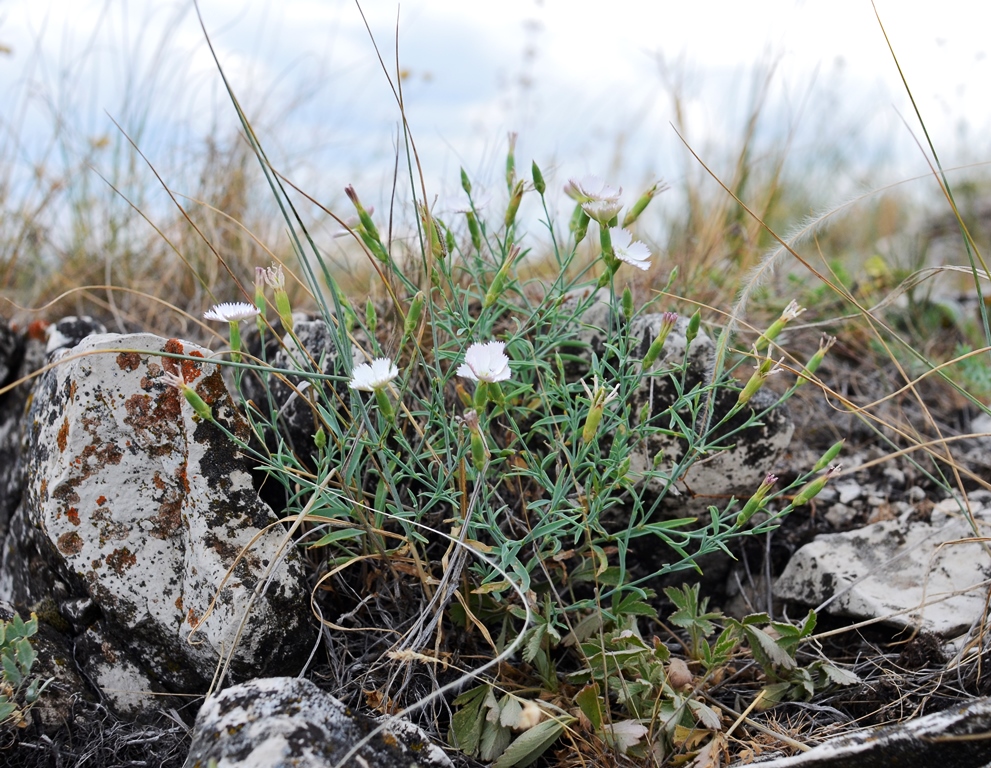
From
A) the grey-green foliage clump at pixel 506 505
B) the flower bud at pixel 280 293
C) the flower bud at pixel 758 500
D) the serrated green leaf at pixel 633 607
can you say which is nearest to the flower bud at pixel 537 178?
the grey-green foliage clump at pixel 506 505

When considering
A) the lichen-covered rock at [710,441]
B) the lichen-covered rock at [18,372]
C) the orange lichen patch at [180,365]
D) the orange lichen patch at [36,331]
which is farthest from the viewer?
the orange lichen patch at [36,331]

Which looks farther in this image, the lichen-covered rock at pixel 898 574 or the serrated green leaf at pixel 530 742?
the lichen-covered rock at pixel 898 574

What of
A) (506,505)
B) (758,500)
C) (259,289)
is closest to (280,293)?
(259,289)

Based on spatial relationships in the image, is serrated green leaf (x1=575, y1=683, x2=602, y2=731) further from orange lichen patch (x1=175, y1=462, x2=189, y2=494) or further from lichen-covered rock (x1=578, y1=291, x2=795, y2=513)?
orange lichen patch (x1=175, y1=462, x2=189, y2=494)

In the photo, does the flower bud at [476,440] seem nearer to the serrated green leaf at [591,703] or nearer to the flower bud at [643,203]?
the serrated green leaf at [591,703]

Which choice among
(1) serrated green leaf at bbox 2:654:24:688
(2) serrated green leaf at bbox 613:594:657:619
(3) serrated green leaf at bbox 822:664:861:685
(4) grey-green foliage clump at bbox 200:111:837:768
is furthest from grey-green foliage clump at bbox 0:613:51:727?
(3) serrated green leaf at bbox 822:664:861:685

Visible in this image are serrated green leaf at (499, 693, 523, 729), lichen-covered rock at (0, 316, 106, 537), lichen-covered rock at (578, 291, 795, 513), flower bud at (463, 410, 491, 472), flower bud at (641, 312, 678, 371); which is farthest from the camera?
lichen-covered rock at (0, 316, 106, 537)
